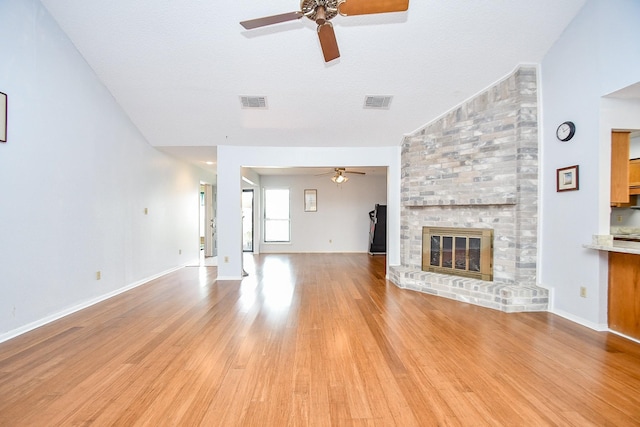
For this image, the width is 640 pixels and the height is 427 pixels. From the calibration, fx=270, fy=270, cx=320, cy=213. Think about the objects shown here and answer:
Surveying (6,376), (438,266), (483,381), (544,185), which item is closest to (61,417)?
(6,376)

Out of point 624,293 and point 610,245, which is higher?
point 610,245

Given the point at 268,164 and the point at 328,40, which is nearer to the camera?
the point at 328,40

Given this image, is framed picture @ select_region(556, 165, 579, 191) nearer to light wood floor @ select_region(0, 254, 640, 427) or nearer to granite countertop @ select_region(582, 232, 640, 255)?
granite countertop @ select_region(582, 232, 640, 255)

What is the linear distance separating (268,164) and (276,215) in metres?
3.44

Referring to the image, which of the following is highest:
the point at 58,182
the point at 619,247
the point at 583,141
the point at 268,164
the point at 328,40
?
the point at 328,40

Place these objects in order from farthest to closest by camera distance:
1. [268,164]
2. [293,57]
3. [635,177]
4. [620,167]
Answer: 1. [268,164]
2. [635,177]
3. [293,57]
4. [620,167]

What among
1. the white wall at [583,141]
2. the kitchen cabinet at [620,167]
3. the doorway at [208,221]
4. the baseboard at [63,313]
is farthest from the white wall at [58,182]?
the kitchen cabinet at [620,167]

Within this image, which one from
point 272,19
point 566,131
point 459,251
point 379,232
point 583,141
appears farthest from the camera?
point 379,232

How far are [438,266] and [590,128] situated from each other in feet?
7.81

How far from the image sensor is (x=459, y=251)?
3914mm

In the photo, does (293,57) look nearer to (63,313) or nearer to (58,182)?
(58,182)

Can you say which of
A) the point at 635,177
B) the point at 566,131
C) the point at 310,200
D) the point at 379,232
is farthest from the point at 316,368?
the point at 310,200

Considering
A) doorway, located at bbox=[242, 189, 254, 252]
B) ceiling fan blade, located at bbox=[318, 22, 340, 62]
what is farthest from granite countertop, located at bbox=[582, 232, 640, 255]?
doorway, located at bbox=[242, 189, 254, 252]

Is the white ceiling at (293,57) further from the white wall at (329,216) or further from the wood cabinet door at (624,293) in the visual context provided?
the white wall at (329,216)
